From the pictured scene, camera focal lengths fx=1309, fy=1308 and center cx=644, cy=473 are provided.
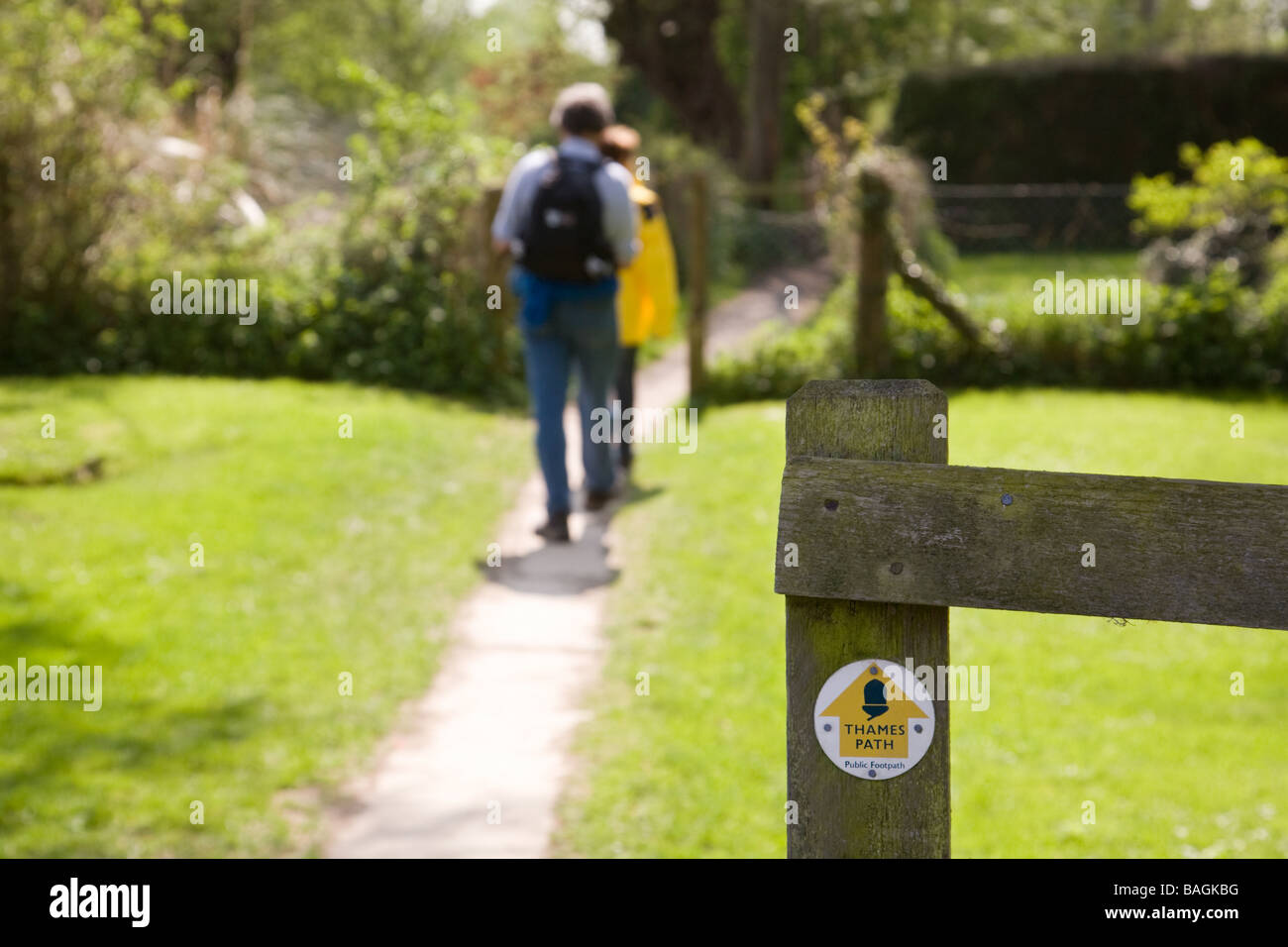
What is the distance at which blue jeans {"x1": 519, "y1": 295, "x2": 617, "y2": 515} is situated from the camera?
7.17 metres

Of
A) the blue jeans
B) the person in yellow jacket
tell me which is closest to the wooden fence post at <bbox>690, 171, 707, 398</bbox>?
the person in yellow jacket

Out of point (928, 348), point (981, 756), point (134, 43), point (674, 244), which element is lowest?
point (981, 756)

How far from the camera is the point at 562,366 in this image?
728 centimetres

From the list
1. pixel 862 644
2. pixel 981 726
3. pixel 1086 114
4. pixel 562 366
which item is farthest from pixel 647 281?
pixel 1086 114

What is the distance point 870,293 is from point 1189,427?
284cm

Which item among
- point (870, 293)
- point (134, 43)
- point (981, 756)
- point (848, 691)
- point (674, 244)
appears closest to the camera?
point (848, 691)

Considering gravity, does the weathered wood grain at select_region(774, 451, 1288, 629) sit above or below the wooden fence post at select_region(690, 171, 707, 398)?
below

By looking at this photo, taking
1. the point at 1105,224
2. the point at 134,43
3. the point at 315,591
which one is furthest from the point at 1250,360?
the point at 134,43

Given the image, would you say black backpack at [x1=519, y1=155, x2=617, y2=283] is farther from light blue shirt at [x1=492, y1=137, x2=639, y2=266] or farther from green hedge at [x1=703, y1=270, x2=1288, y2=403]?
green hedge at [x1=703, y1=270, x2=1288, y2=403]

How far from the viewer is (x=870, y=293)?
11.1 meters

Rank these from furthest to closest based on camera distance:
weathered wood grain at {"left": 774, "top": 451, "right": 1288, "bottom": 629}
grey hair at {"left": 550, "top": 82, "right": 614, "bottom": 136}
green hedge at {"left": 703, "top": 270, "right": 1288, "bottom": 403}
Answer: green hedge at {"left": 703, "top": 270, "right": 1288, "bottom": 403} → grey hair at {"left": 550, "top": 82, "right": 614, "bottom": 136} → weathered wood grain at {"left": 774, "top": 451, "right": 1288, "bottom": 629}

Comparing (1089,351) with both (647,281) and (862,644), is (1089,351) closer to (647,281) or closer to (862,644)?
(647,281)

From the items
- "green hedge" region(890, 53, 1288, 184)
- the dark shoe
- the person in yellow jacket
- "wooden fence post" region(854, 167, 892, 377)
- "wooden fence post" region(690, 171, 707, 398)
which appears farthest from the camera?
"green hedge" region(890, 53, 1288, 184)

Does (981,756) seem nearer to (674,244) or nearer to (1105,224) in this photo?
(674,244)
